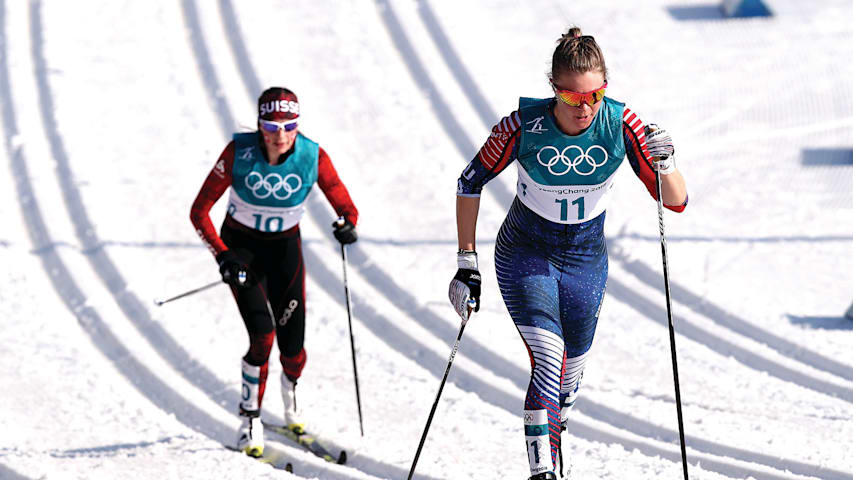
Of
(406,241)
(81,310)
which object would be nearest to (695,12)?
(406,241)

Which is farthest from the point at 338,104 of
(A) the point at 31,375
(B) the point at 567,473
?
(B) the point at 567,473

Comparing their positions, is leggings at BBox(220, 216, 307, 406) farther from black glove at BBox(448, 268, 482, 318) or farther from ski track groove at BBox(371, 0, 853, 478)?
ski track groove at BBox(371, 0, 853, 478)

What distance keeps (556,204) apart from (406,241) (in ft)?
16.5

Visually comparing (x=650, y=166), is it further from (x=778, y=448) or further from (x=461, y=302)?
(x=778, y=448)

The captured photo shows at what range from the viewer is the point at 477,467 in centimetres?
661

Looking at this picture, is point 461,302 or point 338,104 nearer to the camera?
point 461,302

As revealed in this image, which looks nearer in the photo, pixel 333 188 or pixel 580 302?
pixel 580 302

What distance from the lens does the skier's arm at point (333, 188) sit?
6496 millimetres

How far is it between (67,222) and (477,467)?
18.5ft

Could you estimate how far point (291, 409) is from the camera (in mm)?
7285

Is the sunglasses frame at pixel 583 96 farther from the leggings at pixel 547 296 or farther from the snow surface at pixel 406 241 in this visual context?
the snow surface at pixel 406 241

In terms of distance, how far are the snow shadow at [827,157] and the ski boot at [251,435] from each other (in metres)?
7.27

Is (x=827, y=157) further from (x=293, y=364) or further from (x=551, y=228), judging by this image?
(x=551, y=228)

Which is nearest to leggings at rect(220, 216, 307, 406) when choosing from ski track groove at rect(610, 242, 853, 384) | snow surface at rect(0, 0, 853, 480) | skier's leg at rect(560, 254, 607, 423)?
snow surface at rect(0, 0, 853, 480)
